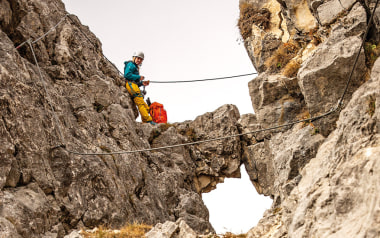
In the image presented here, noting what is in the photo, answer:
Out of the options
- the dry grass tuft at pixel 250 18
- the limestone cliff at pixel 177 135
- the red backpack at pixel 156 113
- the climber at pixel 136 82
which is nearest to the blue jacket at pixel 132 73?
the climber at pixel 136 82

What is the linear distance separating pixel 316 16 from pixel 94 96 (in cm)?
959

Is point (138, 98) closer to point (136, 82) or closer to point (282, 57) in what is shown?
point (136, 82)

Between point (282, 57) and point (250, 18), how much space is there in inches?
149

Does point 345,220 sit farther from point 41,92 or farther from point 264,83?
point 41,92

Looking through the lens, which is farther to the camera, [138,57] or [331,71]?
[138,57]

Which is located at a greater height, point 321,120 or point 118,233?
point 321,120

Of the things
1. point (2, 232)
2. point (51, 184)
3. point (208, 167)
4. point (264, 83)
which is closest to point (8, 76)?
point (51, 184)

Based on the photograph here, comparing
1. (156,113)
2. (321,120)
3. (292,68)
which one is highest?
(156,113)

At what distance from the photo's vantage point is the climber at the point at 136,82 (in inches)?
930

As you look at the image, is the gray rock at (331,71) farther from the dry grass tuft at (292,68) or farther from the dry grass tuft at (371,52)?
the dry grass tuft at (292,68)

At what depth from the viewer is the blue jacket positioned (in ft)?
78.8

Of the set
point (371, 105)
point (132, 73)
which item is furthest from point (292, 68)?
point (132, 73)

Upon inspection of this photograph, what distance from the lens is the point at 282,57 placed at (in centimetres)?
1516

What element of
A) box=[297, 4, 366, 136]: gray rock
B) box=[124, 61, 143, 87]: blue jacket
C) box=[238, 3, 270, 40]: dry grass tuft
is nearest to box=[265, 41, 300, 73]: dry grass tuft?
box=[238, 3, 270, 40]: dry grass tuft
